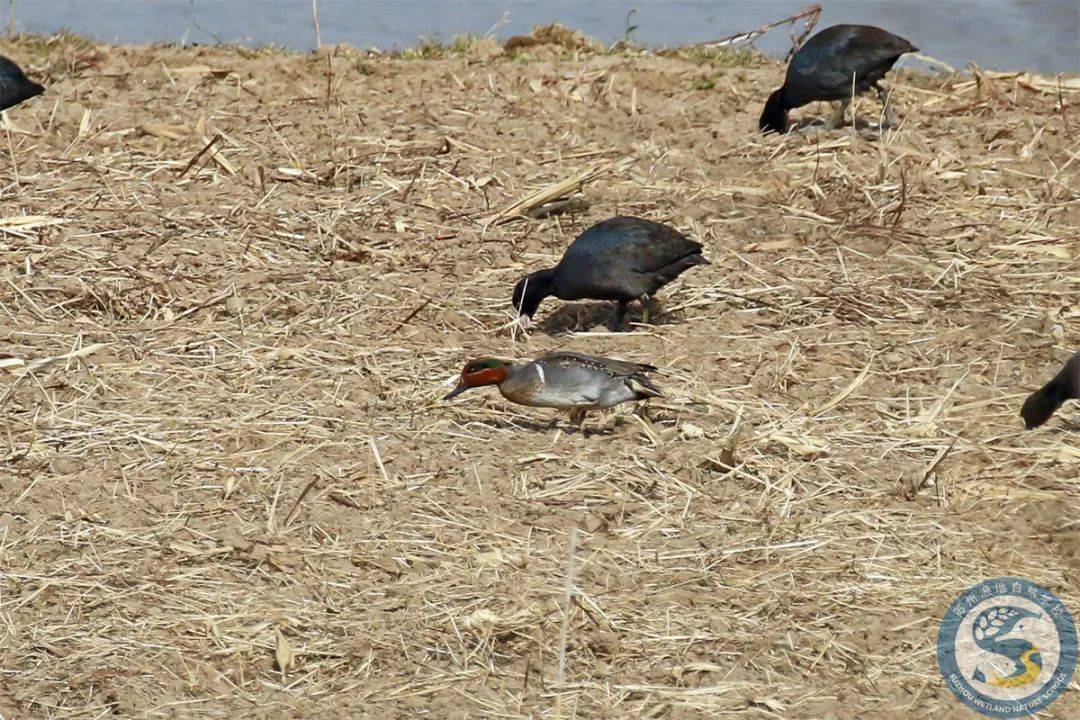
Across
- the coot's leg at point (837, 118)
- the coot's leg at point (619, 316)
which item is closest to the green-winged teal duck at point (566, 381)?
the coot's leg at point (619, 316)

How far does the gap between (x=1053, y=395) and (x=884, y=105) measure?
430 cm

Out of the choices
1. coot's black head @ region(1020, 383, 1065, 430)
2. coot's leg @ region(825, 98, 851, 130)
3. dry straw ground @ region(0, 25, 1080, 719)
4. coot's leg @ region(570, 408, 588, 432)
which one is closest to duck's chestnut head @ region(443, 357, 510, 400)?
dry straw ground @ region(0, 25, 1080, 719)

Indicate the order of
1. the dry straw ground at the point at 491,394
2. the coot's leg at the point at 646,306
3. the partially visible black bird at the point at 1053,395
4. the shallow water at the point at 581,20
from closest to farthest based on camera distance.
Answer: the dry straw ground at the point at 491,394 → the partially visible black bird at the point at 1053,395 → the coot's leg at the point at 646,306 → the shallow water at the point at 581,20

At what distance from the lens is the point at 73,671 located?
16.0ft

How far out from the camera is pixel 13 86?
9.67 metres

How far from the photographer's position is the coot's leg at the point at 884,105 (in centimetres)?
1020

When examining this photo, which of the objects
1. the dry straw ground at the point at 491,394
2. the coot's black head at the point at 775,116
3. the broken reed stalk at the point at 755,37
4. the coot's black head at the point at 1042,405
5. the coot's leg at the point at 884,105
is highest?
the broken reed stalk at the point at 755,37

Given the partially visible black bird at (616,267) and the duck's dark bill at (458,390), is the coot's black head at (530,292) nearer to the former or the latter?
the partially visible black bird at (616,267)

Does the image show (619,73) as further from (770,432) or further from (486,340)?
(770,432)

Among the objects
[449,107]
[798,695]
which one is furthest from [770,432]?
[449,107]

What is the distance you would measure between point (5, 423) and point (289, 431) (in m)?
1.16

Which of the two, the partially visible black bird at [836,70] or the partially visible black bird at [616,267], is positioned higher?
the partially visible black bird at [836,70]

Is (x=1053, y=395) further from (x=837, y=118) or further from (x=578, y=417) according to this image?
(x=837, y=118)
